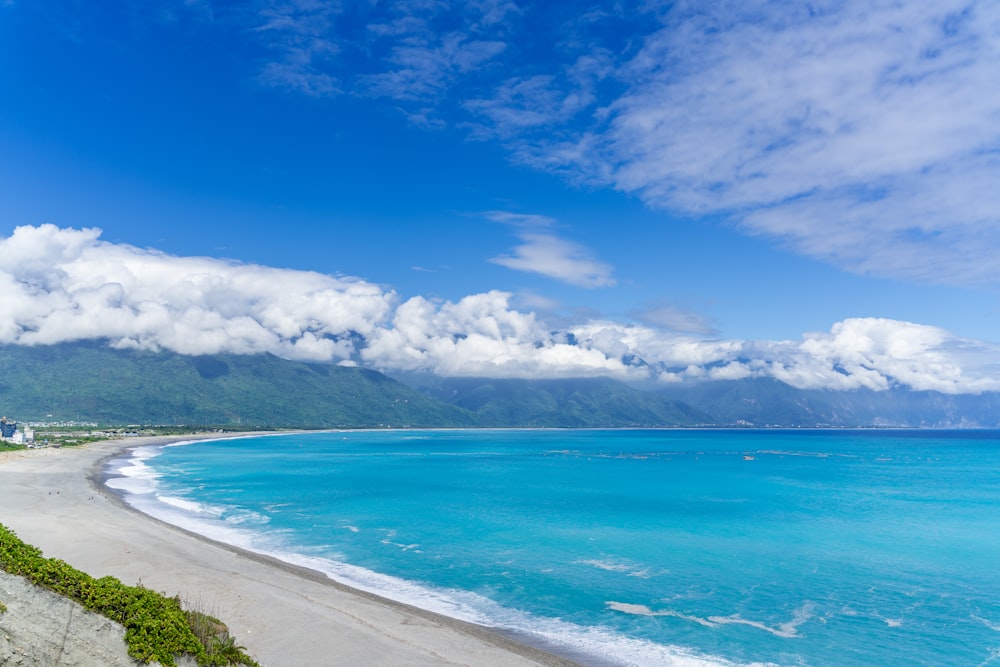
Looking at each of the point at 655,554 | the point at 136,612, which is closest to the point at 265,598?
the point at 136,612

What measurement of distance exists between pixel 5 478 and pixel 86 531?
46.5 m

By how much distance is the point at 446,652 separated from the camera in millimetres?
24156

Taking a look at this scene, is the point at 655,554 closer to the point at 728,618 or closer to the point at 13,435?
the point at 728,618

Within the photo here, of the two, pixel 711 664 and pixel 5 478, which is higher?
pixel 711 664

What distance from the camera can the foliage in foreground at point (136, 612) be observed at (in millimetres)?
17625

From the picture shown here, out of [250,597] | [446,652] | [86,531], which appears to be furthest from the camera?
[86,531]

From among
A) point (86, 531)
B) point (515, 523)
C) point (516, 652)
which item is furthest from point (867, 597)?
point (86, 531)

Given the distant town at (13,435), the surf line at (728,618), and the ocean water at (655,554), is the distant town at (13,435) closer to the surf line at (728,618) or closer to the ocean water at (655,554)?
the ocean water at (655,554)

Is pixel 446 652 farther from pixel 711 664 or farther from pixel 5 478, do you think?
pixel 5 478

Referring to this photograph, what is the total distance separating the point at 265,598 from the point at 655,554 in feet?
93.0

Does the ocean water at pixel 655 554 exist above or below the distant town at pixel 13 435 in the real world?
above

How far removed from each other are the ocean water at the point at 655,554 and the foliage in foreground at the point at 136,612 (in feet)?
46.0

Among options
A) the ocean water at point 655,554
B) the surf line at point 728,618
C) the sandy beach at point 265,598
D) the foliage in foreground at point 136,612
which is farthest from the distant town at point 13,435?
the surf line at point 728,618

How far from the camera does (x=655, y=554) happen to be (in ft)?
148
